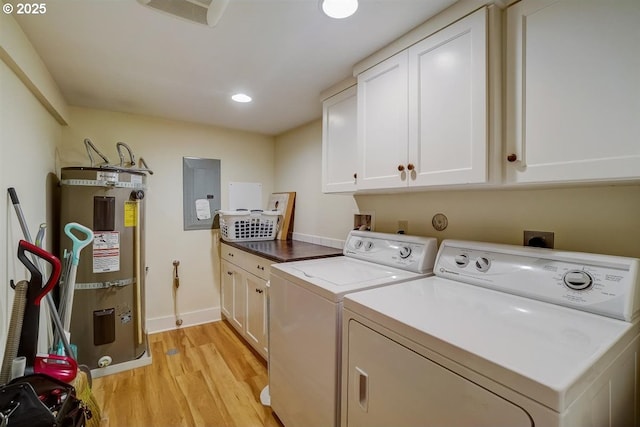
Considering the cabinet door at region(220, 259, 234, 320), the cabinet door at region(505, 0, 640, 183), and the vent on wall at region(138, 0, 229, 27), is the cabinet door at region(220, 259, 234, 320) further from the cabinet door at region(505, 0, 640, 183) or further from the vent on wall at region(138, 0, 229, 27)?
the cabinet door at region(505, 0, 640, 183)

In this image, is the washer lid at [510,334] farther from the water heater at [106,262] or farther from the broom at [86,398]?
the water heater at [106,262]

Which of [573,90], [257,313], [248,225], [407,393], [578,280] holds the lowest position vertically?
[257,313]

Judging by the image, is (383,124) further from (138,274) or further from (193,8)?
(138,274)

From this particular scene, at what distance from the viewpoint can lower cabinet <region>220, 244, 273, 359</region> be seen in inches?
85.6

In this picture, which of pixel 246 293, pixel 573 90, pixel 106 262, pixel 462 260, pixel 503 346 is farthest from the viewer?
pixel 246 293

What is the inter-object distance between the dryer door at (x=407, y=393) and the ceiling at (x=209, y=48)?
1.39 metres

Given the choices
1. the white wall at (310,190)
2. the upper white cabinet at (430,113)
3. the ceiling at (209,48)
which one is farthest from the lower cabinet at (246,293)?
the ceiling at (209,48)

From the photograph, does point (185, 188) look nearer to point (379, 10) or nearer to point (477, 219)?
point (379, 10)

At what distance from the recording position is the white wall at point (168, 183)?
2.52 meters

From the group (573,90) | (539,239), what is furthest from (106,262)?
(573,90)

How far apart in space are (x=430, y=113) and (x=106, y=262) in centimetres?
241

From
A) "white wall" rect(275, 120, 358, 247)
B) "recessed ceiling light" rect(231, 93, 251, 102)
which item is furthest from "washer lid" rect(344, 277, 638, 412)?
"recessed ceiling light" rect(231, 93, 251, 102)

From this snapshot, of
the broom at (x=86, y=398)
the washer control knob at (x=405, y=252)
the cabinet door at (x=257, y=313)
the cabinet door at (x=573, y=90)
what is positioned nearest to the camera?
the cabinet door at (x=573, y=90)

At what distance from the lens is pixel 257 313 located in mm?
2264
